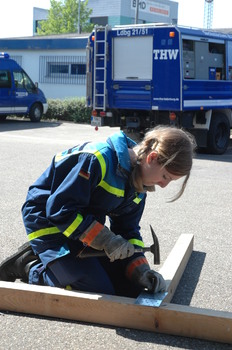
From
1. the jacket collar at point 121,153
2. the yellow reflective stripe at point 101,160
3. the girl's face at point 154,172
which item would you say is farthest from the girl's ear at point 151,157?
the yellow reflective stripe at point 101,160

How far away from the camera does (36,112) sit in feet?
73.9

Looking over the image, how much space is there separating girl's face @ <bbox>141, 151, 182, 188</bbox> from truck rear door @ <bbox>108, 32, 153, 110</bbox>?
977 cm

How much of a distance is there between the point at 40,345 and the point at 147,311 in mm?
691

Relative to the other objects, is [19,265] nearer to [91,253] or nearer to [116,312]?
[91,253]

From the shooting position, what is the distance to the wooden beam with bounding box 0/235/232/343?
353cm

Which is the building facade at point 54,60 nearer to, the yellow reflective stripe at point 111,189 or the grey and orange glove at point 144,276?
the grey and orange glove at point 144,276

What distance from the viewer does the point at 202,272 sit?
4.95m

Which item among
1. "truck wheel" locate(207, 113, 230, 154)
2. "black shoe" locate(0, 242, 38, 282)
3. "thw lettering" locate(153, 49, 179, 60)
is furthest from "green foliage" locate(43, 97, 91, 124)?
"black shoe" locate(0, 242, 38, 282)

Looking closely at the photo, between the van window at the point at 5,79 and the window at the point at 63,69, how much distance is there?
11.9 metres

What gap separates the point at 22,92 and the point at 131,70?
867cm

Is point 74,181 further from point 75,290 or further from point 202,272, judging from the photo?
point 202,272

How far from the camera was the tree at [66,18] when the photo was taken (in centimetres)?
6309

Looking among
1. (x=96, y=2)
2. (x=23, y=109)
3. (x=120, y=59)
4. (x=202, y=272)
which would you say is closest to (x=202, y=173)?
(x=120, y=59)

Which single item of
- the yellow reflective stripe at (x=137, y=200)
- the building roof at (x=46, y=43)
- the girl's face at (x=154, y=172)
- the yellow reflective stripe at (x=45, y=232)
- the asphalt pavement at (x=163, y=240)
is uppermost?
the building roof at (x=46, y=43)
